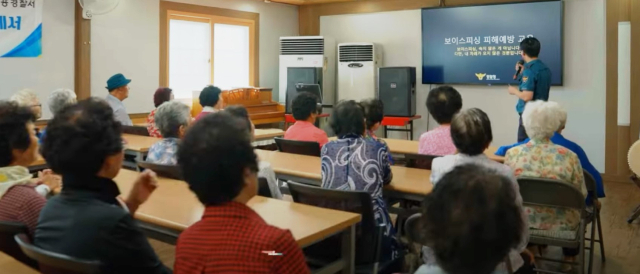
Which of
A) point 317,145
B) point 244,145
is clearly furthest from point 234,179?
point 317,145

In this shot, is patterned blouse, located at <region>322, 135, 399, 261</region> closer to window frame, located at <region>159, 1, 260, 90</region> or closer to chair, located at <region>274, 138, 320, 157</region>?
chair, located at <region>274, 138, 320, 157</region>

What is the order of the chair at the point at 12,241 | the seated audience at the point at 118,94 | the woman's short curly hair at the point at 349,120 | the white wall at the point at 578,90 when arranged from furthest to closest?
the white wall at the point at 578,90 → the seated audience at the point at 118,94 → the woman's short curly hair at the point at 349,120 → the chair at the point at 12,241

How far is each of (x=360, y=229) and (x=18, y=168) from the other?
53.7 inches

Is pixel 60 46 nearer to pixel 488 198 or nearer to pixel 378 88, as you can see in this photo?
pixel 378 88

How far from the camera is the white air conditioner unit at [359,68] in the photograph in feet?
26.2

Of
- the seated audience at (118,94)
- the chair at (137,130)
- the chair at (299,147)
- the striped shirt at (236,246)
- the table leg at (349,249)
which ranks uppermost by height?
the seated audience at (118,94)

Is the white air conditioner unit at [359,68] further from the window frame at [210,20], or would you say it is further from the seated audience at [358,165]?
the seated audience at [358,165]

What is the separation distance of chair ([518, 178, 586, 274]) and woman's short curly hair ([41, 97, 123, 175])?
6.45ft

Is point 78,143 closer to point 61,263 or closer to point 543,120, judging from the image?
point 61,263

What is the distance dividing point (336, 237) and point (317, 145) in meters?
1.51

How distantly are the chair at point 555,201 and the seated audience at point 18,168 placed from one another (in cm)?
212

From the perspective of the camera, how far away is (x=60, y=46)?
6.14 metres

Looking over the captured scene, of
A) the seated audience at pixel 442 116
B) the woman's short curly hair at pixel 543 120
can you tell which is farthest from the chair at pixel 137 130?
the woman's short curly hair at pixel 543 120

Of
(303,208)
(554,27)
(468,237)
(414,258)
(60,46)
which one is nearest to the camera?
(468,237)
